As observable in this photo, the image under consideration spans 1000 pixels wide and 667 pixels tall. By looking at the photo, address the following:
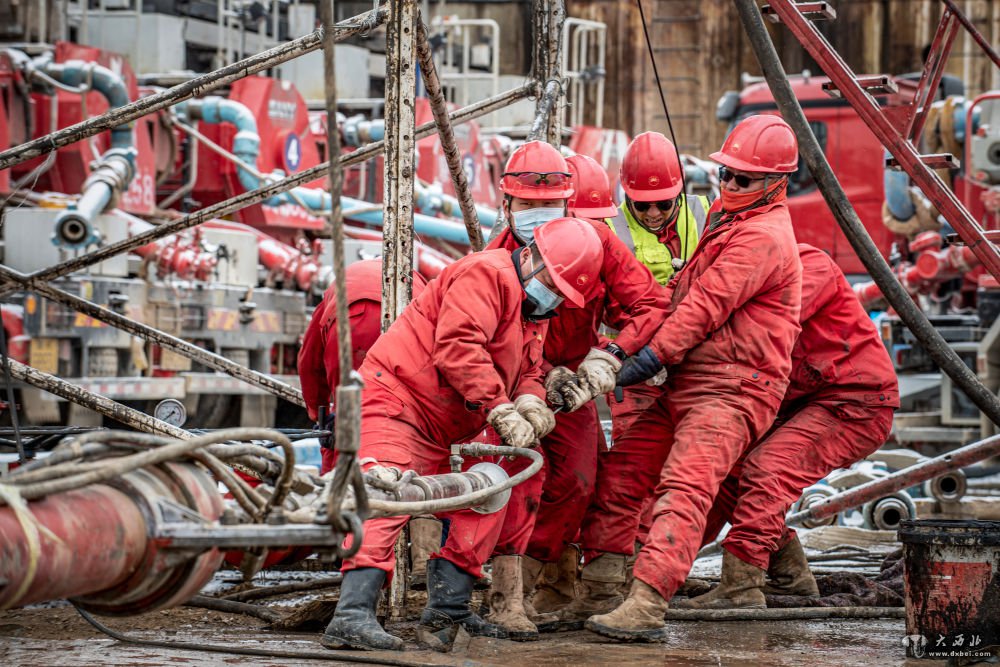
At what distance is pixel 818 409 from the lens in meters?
5.95

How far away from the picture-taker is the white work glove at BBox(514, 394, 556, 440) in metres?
4.94

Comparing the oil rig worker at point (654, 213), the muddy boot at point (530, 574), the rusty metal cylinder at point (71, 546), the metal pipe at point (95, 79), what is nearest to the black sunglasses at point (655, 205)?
the oil rig worker at point (654, 213)

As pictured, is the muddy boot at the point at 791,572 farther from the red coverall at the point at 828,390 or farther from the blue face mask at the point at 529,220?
the blue face mask at the point at 529,220

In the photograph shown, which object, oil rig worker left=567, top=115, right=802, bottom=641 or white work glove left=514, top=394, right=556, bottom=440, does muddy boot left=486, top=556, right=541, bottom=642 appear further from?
white work glove left=514, top=394, right=556, bottom=440

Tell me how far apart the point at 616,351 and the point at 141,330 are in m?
2.43

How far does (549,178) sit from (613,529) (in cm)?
131

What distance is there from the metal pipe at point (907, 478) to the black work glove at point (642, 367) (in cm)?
157

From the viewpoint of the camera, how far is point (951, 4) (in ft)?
20.6

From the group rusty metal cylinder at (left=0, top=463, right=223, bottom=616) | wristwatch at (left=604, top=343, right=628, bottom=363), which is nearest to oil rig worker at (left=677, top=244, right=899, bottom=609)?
wristwatch at (left=604, top=343, right=628, bottom=363)

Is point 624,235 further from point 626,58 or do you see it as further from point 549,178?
point 626,58

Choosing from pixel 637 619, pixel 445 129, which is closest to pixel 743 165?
pixel 445 129

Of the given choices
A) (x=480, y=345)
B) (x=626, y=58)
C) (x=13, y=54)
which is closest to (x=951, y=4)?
(x=480, y=345)

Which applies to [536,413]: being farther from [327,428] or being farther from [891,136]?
[891,136]

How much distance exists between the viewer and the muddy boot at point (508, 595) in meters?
5.07
